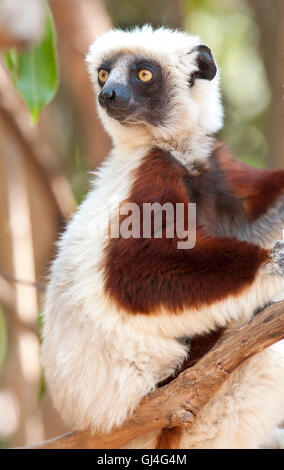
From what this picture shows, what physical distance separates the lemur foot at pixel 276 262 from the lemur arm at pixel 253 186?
2.44 feet

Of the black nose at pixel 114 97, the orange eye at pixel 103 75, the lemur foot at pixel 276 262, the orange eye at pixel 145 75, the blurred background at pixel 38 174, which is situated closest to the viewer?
the lemur foot at pixel 276 262

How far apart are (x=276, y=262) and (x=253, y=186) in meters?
0.86

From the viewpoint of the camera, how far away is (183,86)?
3.20m

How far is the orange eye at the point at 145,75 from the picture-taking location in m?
3.17

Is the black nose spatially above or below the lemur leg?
above

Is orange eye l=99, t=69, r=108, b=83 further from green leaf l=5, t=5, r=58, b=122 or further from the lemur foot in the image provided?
the lemur foot

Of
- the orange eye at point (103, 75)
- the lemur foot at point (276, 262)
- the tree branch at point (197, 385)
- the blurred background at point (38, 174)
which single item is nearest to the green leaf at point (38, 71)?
the blurred background at point (38, 174)

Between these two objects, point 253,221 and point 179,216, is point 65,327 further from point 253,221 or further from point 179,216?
point 253,221

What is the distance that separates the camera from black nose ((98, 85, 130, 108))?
3.01 metres

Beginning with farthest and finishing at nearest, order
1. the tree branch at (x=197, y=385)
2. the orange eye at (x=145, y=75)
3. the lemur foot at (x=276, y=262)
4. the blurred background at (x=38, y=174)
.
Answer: the blurred background at (x=38, y=174) < the orange eye at (x=145, y=75) < the lemur foot at (x=276, y=262) < the tree branch at (x=197, y=385)

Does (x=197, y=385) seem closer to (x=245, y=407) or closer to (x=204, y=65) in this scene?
(x=245, y=407)

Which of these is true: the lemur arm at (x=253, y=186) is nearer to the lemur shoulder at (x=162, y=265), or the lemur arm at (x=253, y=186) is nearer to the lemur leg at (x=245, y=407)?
the lemur shoulder at (x=162, y=265)

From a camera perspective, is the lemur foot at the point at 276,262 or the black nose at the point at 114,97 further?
the black nose at the point at 114,97

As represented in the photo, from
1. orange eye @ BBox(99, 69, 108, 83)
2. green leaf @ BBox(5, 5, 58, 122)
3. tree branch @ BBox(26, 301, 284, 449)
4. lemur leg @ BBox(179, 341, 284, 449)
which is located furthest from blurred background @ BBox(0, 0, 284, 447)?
lemur leg @ BBox(179, 341, 284, 449)
